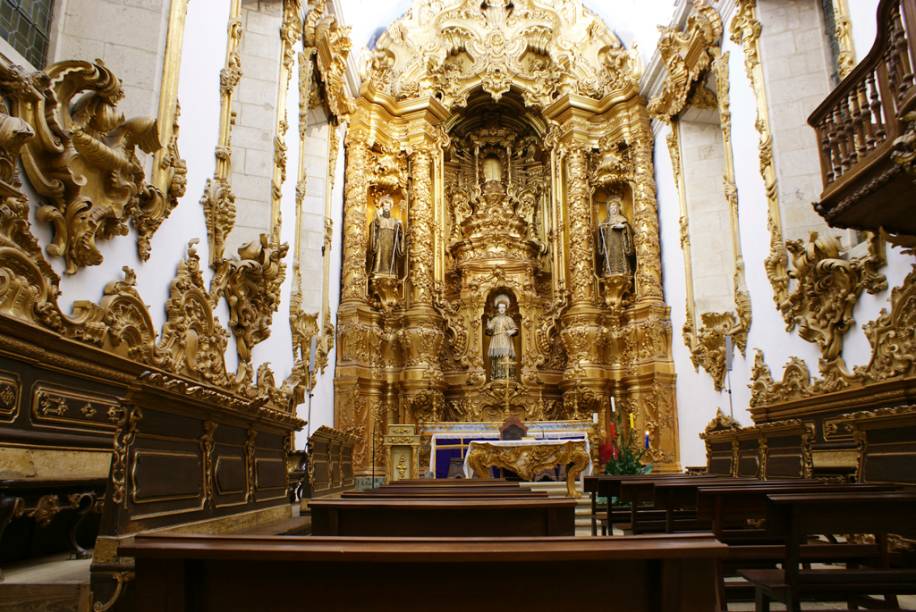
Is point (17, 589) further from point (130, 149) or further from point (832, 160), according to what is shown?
point (832, 160)

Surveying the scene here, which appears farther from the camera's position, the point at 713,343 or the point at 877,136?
the point at 713,343

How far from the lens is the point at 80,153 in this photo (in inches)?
178

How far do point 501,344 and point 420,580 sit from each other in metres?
12.2

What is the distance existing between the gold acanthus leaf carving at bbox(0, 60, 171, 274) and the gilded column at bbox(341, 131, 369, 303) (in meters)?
7.88

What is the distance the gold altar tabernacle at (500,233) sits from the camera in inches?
516

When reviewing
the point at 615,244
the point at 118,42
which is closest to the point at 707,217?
the point at 615,244

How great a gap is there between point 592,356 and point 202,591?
12171mm

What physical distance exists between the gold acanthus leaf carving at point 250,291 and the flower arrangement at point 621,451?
476 cm

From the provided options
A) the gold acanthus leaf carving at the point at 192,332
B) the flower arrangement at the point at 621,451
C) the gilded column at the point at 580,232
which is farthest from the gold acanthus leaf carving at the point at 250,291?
the gilded column at the point at 580,232

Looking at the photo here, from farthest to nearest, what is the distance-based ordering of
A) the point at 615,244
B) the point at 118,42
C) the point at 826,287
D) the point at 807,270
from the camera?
the point at 615,244 → the point at 807,270 → the point at 826,287 → the point at 118,42

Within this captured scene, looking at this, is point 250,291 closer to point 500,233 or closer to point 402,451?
point 402,451

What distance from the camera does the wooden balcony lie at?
484 cm

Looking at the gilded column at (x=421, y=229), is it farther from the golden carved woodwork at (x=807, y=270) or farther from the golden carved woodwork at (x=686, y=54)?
the golden carved woodwork at (x=807, y=270)

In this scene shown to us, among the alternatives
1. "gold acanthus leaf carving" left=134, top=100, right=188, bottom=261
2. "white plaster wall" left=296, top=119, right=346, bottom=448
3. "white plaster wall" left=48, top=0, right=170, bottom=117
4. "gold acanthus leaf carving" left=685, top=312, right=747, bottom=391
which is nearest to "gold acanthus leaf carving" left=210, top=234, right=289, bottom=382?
"gold acanthus leaf carving" left=134, top=100, right=188, bottom=261
